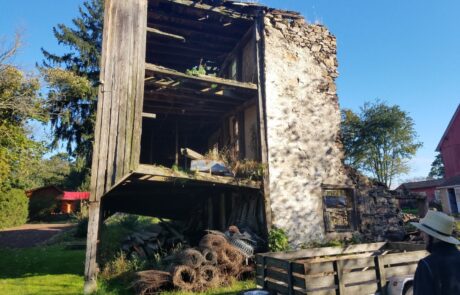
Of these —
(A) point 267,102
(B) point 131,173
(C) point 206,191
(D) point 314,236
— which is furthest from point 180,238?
(A) point 267,102

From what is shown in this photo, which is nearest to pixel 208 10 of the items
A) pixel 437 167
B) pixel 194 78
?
→ pixel 194 78

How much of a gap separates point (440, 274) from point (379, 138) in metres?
33.0

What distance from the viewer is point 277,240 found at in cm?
980

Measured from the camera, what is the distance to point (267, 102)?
1096cm

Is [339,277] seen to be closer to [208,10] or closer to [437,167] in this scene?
[208,10]

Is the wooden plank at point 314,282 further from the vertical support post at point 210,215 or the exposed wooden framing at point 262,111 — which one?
the vertical support post at point 210,215

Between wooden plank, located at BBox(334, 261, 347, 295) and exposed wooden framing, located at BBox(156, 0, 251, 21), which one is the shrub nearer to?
exposed wooden framing, located at BBox(156, 0, 251, 21)

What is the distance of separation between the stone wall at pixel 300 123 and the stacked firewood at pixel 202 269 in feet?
7.15

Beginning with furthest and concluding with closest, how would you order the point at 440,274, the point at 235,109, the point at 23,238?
the point at 23,238
the point at 235,109
the point at 440,274

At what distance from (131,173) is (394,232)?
382 inches

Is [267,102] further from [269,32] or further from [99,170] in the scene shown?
[99,170]

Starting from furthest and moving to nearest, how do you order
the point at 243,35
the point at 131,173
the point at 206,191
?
1. the point at 206,191
2. the point at 243,35
3. the point at 131,173

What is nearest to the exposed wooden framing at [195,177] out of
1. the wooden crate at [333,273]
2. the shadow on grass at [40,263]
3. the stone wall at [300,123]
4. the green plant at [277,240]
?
the stone wall at [300,123]

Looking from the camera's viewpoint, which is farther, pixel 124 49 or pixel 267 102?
pixel 267 102
